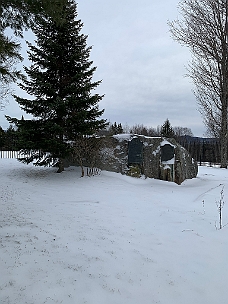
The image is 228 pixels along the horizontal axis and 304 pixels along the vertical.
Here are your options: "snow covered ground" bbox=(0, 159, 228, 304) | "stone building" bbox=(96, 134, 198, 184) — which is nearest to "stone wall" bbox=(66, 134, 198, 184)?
"stone building" bbox=(96, 134, 198, 184)

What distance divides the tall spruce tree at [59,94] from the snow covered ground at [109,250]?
9.07ft

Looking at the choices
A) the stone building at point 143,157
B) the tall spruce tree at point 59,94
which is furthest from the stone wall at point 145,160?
the tall spruce tree at point 59,94

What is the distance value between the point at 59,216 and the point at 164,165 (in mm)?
5705

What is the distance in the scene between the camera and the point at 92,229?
372 cm

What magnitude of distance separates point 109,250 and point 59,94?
6.75 m

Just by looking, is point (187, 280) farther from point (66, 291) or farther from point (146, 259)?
point (66, 291)

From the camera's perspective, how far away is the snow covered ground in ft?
7.20

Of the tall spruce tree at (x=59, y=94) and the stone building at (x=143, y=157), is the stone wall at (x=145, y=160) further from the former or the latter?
the tall spruce tree at (x=59, y=94)

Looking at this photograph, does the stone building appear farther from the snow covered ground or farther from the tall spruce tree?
the snow covered ground

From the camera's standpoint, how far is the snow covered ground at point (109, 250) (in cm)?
220

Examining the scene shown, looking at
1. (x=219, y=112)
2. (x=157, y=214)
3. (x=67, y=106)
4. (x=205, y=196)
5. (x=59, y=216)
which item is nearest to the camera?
(x=59, y=216)

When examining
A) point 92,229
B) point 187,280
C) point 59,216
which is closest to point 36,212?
point 59,216

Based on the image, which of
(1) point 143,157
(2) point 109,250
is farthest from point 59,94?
(2) point 109,250

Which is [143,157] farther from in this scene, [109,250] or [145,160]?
[109,250]
